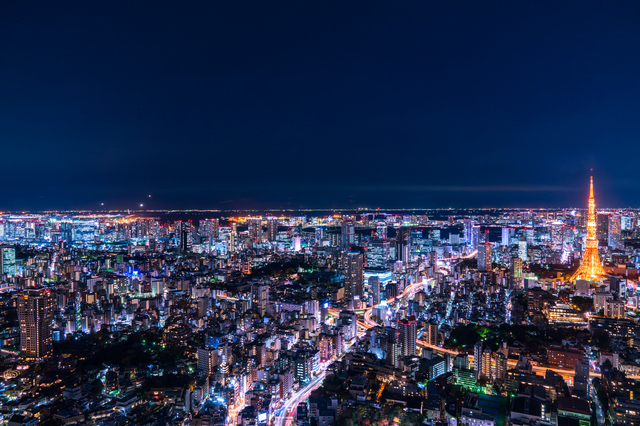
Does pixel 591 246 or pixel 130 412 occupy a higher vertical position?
pixel 591 246

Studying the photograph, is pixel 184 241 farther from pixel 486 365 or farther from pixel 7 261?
pixel 486 365

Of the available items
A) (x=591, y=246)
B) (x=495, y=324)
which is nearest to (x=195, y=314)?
(x=495, y=324)

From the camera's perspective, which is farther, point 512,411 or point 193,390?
point 193,390

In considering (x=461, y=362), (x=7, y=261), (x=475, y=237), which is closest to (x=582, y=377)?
(x=461, y=362)

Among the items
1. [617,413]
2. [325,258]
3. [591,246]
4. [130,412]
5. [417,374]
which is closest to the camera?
[617,413]

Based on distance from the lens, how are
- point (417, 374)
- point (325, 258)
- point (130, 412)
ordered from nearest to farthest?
point (130, 412) < point (417, 374) < point (325, 258)

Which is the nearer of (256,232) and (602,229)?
(602,229)

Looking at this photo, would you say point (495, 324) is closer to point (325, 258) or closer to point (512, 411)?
point (512, 411)

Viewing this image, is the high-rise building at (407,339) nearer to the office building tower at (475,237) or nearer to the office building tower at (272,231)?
the office building tower at (475,237)
